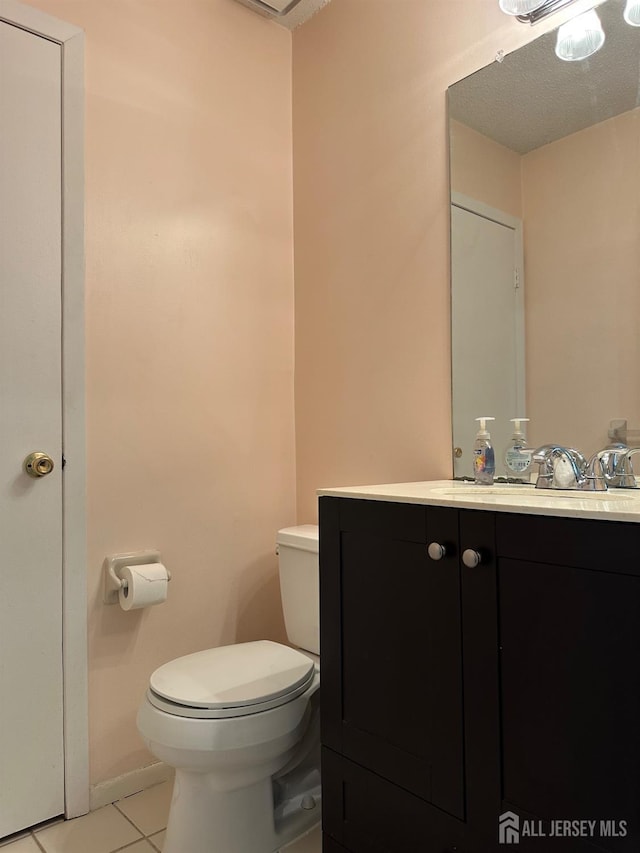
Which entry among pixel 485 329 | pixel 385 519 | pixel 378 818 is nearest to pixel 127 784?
pixel 378 818

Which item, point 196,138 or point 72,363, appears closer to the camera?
point 72,363

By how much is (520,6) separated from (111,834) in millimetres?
2233

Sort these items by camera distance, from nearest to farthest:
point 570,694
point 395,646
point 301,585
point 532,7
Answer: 1. point 570,694
2. point 395,646
3. point 532,7
4. point 301,585

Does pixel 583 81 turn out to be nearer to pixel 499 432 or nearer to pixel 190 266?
pixel 499 432

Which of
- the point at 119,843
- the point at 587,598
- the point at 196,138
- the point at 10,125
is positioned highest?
the point at 196,138

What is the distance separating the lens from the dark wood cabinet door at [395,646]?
1.09 m

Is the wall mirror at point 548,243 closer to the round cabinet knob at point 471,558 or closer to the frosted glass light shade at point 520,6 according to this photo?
the frosted glass light shade at point 520,6

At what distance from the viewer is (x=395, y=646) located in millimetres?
1191

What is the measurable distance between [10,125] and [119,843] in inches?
72.0

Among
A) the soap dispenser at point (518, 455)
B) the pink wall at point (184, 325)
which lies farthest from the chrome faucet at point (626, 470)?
the pink wall at point (184, 325)

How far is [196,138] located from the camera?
199 cm

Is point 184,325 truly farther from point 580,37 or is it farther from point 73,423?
point 580,37

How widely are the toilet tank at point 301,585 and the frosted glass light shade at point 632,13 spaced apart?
1.43 metres

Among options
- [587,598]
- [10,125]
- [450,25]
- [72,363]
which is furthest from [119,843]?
[450,25]
